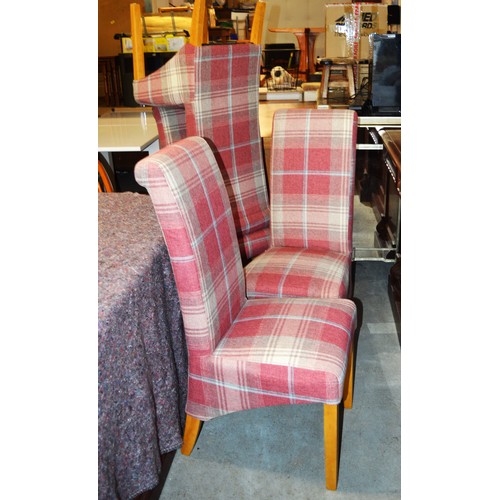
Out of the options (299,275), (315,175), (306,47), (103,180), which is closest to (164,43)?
(103,180)

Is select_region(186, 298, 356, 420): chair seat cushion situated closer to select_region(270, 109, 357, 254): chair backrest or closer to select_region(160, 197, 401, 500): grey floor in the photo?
select_region(160, 197, 401, 500): grey floor

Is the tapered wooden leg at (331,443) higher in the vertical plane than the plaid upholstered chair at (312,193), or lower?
lower

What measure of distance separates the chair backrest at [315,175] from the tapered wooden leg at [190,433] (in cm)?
80

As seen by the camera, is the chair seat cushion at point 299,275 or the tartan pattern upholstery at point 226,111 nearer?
the chair seat cushion at point 299,275

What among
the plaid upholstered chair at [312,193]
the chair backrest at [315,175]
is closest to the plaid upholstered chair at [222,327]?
the plaid upholstered chair at [312,193]

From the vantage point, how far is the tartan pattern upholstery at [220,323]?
4.40 feet

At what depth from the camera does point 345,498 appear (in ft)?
5.00

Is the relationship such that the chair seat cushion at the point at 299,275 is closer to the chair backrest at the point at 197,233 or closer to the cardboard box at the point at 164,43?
the chair backrest at the point at 197,233

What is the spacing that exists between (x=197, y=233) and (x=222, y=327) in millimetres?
274

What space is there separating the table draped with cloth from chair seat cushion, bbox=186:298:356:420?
96mm

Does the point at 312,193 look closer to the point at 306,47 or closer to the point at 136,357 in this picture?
the point at 136,357

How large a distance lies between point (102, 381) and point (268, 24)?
32.6 ft
